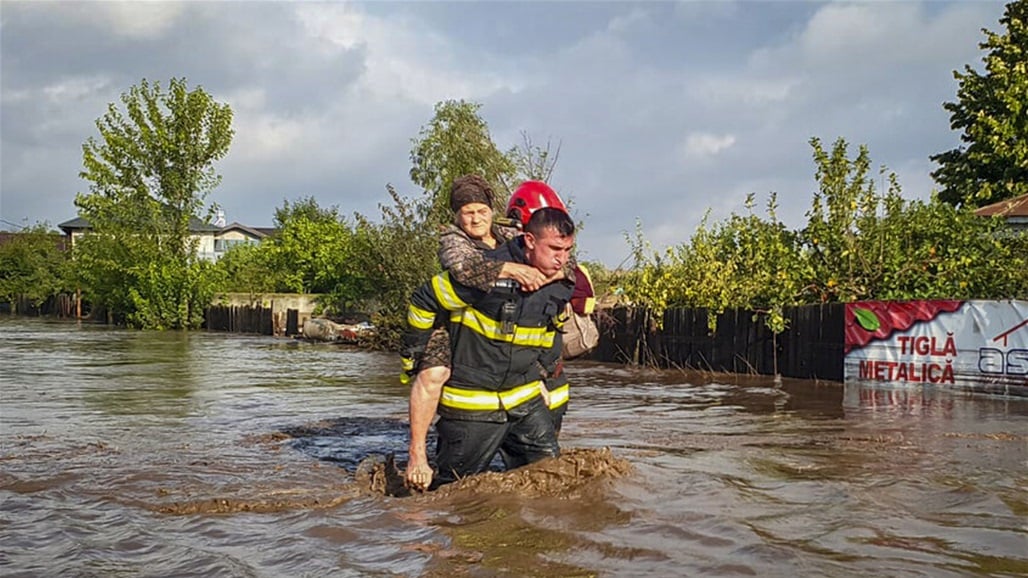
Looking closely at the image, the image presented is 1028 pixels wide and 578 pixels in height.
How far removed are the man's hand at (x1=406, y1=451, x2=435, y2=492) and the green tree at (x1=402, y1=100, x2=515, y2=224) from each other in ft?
62.8

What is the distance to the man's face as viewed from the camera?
557 cm

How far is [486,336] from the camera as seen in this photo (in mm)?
5832

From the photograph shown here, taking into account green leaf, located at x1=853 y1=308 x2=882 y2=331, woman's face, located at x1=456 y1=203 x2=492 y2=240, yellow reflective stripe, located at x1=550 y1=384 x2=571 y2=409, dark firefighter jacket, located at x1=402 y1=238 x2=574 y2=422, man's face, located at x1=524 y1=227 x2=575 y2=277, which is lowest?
yellow reflective stripe, located at x1=550 y1=384 x2=571 y2=409

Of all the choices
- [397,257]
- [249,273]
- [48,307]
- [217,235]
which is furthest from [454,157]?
[217,235]

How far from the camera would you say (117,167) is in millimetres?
49938

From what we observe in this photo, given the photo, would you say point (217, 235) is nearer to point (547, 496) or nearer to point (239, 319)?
point (239, 319)

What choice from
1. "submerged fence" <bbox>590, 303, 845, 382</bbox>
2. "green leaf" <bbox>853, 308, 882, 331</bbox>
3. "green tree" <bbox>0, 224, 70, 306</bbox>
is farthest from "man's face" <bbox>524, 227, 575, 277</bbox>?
"green tree" <bbox>0, 224, 70, 306</bbox>

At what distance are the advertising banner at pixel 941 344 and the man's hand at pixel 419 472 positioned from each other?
1113 cm

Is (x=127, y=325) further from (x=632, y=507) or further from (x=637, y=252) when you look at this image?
(x=632, y=507)

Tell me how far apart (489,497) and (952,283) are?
14.3 metres

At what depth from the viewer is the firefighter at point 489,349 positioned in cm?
566

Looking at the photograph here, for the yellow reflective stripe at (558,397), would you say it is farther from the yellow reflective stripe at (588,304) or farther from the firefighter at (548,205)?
the yellow reflective stripe at (588,304)

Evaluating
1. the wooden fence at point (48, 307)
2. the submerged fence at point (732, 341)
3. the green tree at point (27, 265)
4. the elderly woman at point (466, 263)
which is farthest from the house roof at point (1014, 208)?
the green tree at point (27, 265)

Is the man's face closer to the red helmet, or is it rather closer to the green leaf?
the red helmet
